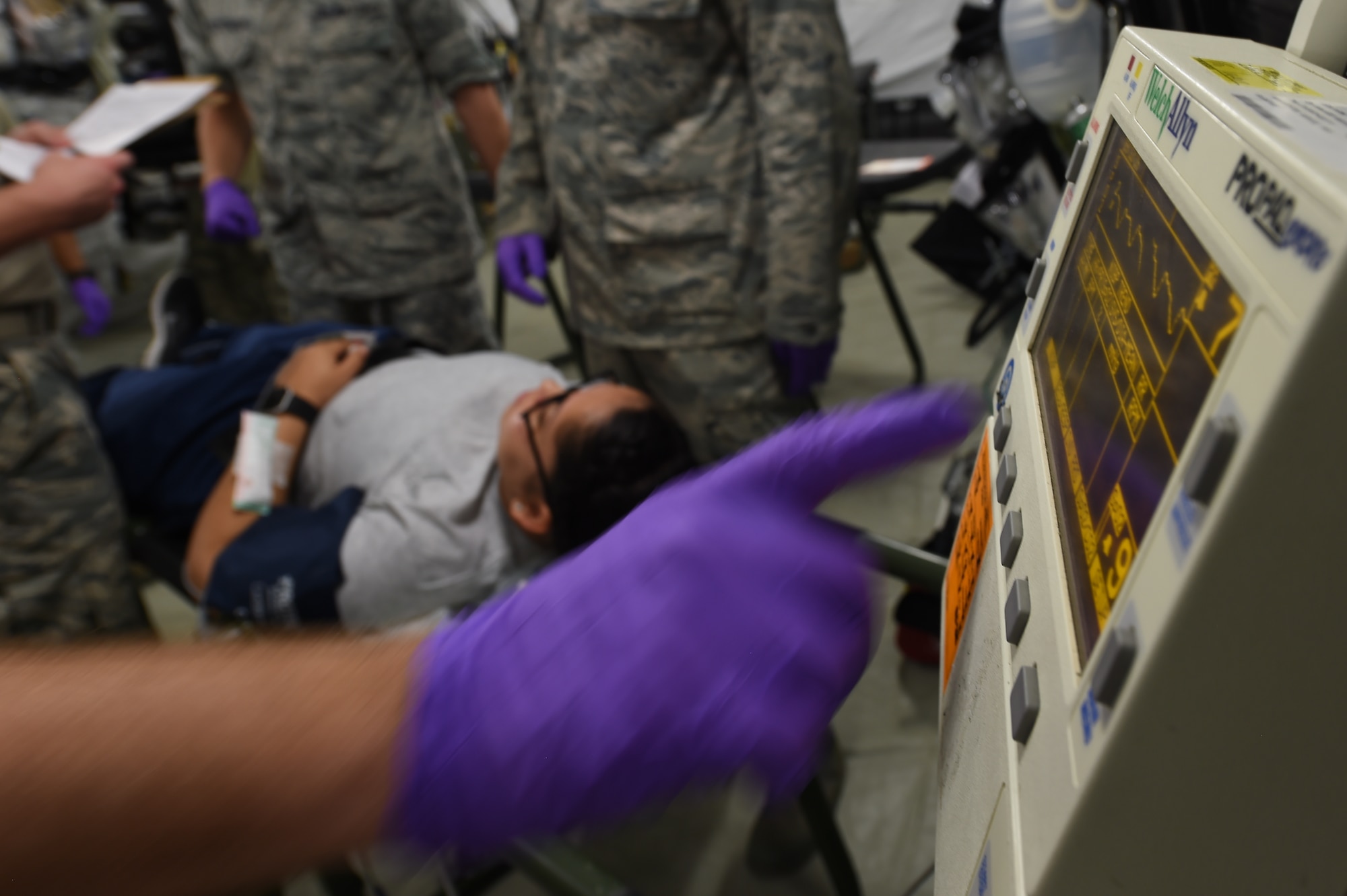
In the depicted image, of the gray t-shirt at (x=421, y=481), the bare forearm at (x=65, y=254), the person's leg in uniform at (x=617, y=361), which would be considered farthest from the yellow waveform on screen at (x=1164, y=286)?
the bare forearm at (x=65, y=254)

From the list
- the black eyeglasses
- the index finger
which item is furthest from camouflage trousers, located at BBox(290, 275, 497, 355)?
the index finger

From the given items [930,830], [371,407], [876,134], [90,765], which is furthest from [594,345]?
[876,134]

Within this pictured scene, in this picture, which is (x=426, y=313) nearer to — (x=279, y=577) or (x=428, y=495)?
(x=428, y=495)

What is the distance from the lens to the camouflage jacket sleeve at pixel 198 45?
67.9 inches

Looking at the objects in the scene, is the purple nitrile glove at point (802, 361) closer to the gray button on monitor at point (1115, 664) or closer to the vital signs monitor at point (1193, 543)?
the vital signs monitor at point (1193, 543)

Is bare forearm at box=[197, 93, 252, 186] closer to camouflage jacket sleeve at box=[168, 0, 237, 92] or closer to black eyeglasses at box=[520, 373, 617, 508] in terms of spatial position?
camouflage jacket sleeve at box=[168, 0, 237, 92]

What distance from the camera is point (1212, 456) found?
0.54ft

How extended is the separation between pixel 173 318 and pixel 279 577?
0.94 metres

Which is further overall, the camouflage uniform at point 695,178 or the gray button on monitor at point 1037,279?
the camouflage uniform at point 695,178

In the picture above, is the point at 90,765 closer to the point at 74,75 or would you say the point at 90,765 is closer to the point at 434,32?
the point at 434,32

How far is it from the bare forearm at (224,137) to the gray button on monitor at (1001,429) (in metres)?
2.07

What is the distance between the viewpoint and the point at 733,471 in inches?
15.2

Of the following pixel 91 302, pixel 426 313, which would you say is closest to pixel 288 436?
pixel 426 313

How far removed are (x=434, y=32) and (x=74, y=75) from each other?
2.20 m
